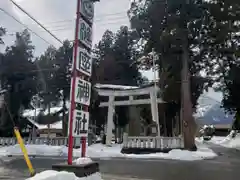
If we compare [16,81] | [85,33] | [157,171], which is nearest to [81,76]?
[85,33]

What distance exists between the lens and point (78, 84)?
6.04 m

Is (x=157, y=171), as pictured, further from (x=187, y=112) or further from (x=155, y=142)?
(x=187, y=112)

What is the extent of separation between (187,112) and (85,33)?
536 inches

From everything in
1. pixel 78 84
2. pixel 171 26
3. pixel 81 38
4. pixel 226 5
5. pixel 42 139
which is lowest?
pixel 42 139

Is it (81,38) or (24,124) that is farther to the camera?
(24,124)

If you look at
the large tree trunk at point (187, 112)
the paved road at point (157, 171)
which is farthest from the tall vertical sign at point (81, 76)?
the large tree trunk at point (187, 112)

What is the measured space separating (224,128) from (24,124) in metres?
41.8

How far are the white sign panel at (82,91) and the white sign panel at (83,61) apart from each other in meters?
0.24

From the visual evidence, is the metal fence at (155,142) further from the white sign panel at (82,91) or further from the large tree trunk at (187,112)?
the white sign panel at (82,91)

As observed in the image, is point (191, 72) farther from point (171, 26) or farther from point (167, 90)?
point (171, 26)

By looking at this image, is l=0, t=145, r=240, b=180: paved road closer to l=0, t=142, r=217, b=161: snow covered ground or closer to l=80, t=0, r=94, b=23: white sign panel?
l=0, t=142, r=217, b=161: snow covered ground

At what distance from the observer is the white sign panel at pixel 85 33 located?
20.9 feet

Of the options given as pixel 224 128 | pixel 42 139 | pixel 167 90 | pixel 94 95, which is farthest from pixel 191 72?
pixel 224 128

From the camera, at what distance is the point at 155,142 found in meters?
18.1
